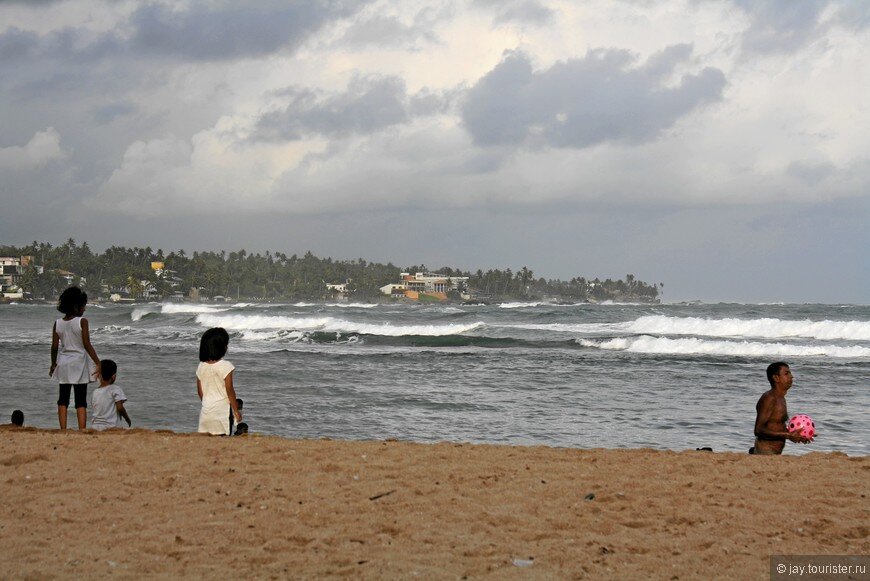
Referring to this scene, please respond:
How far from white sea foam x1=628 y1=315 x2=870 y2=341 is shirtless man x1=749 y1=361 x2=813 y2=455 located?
29897 millimetres

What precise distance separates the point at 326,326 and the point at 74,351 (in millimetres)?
34640

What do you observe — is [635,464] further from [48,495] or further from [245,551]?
[48,495]

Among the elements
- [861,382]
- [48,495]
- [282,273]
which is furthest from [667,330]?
[282,273]

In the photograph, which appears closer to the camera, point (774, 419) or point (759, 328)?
point (774, 419)

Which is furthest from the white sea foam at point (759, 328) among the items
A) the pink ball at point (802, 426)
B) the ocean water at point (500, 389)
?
the pink ball at point (802, 426)

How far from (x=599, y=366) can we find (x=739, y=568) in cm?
1741

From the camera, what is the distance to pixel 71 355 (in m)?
8.22

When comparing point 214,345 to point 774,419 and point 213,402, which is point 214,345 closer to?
point 213,402

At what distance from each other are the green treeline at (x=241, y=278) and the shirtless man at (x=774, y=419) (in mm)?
124264

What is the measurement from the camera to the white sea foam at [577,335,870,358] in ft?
88.5

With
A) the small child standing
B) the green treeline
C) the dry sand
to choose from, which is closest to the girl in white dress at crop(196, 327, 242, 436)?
the dry sand

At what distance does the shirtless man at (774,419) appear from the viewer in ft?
26.4

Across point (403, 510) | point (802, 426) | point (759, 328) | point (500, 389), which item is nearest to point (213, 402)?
point (403, 510)

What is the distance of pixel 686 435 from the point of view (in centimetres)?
1092
